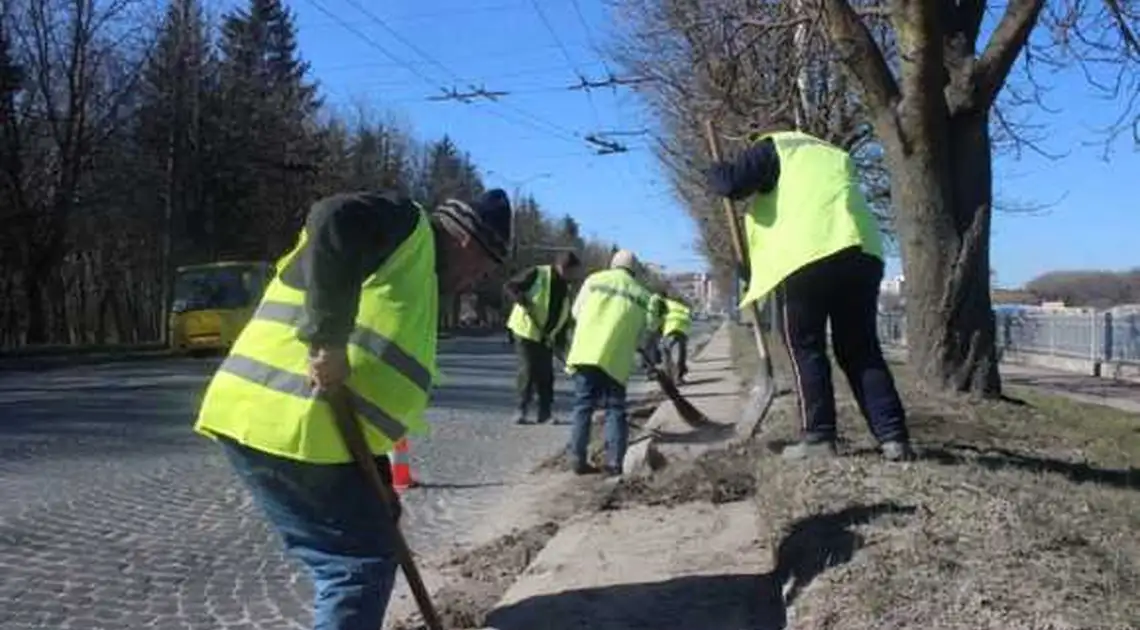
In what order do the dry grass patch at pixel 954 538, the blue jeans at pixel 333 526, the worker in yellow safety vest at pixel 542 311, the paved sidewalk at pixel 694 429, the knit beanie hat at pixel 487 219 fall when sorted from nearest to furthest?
the blue jeans at pixel 333 526 → the dry grass patch at pixel 954 538 → the knit beanie hat at pixel 487 219 → the paved sidewalk at pixel 694 429 → the worker in yellow safety vest at pixel 542 311

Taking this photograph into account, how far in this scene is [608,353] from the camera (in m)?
9.66

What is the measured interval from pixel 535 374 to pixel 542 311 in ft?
2.92

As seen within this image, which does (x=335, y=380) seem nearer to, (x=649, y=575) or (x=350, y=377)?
(x=350, y=377)

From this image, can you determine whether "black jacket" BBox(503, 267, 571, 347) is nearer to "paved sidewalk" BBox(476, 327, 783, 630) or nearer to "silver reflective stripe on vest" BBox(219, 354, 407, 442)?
"paved sidewalk" BBox(476, 327, 783, 630)

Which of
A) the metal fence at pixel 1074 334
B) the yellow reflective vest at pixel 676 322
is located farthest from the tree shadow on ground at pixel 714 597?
the metal fence at pixel 1074 334

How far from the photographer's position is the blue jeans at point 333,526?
12.1 feet

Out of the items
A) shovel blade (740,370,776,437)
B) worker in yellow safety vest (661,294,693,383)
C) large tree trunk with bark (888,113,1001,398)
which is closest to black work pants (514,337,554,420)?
shovel blade (740,370,776,437)

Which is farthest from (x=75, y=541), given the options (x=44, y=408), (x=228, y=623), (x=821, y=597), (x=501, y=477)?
(x=44, y=408)

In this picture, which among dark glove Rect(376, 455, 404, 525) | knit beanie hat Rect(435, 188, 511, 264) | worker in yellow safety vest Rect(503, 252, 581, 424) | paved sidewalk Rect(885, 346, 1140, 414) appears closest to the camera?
knit beanie hat Rect(435, 188, 511, 264)

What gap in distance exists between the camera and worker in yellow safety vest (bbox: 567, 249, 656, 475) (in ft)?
31.8

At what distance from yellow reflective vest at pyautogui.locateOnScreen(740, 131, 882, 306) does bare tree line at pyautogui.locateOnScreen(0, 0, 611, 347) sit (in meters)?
37.6

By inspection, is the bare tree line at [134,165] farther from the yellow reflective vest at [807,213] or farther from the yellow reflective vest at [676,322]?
the yellow reflective vest at [807,213]

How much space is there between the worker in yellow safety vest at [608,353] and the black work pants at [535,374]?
182 inches

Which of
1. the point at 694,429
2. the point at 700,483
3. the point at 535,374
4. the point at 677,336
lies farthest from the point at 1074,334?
the point at 700,483
